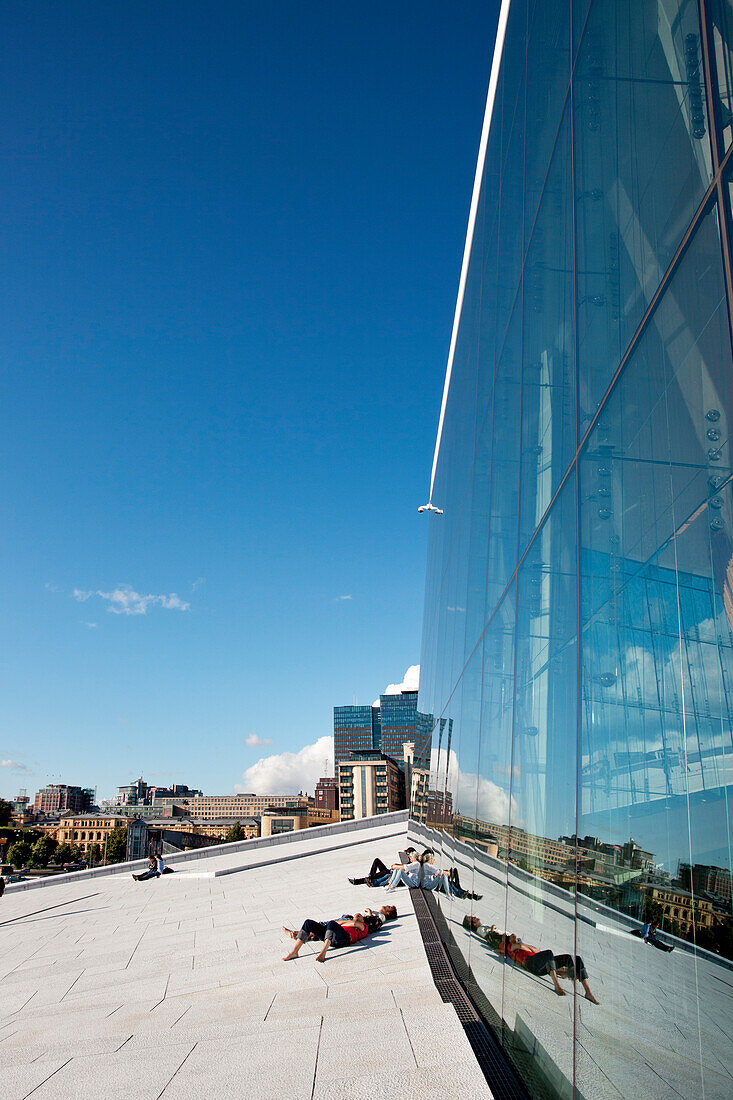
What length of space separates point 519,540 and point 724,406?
3.89 m

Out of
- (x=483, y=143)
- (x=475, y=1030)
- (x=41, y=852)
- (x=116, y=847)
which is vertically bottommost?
(x=41, y=852)

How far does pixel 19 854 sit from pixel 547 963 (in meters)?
140

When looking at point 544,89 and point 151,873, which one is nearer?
point 544,89

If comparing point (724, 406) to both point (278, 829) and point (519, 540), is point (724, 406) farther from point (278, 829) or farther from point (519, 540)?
point (278, 829)

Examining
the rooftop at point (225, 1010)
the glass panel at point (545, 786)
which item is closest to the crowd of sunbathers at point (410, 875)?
the rooftop at point (225, 1010)

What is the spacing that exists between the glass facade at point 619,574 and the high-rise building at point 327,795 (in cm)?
14137

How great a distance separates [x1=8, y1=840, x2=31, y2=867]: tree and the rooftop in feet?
401

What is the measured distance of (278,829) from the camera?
108 meters

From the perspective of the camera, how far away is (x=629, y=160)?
3.67 meters

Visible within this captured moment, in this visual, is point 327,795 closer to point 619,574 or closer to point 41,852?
point 41,852

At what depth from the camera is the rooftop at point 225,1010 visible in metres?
5.73

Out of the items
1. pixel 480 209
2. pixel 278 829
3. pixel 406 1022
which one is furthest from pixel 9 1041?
pixel 278 829

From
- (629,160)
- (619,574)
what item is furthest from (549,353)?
(619,574)

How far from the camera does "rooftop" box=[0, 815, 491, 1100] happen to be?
5734mm
